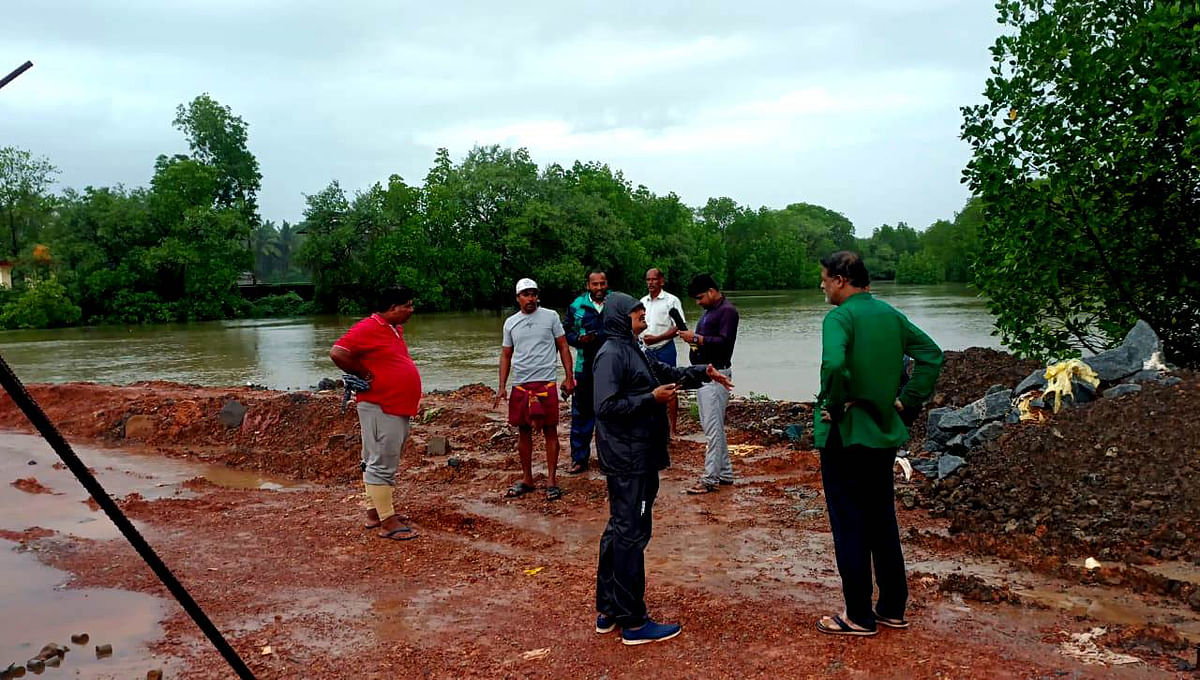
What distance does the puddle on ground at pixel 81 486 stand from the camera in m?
7.05

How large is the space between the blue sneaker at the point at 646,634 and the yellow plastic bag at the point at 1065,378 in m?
5.35

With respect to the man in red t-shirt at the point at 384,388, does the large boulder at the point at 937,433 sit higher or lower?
lower

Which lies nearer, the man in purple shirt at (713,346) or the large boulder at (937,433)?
the man in purple shirt at (713,346)

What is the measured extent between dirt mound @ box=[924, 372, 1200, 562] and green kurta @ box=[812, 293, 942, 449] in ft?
7.88

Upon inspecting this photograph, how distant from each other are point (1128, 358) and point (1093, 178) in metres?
2.31

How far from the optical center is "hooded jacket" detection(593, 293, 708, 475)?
13.5ft

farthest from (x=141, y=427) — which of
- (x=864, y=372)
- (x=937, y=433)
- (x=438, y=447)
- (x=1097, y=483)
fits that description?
(x=1097, y=483)

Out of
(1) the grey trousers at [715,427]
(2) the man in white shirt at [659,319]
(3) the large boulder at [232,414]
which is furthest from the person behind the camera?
(3) the large boulder at [232,414]

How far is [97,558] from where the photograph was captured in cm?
599

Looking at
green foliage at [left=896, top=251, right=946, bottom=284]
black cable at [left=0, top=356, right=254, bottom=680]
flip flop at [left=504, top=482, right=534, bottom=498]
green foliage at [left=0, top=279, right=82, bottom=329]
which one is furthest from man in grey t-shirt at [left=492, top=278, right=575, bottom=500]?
green foliage at [left=896, top=251, right=946, bottom=284]

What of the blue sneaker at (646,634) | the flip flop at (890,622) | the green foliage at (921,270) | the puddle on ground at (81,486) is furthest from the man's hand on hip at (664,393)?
the green foliage at (921,270)

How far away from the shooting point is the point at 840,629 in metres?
4.10

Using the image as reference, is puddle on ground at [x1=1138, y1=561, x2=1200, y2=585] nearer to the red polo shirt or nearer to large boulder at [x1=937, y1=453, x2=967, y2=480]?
large boulder at [x1=937, y1=453, x2=967, y2=480]

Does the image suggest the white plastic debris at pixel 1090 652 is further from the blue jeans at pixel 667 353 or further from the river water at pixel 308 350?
the river water at pixel 308 350
